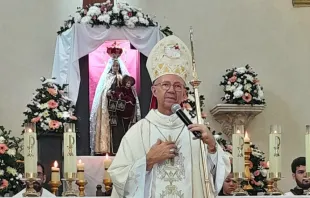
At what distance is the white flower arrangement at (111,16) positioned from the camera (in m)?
8.04

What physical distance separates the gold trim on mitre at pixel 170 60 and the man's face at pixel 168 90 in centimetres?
5

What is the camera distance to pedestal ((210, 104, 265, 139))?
8766 millimetres

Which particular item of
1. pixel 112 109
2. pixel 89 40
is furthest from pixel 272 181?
pixel 89 40

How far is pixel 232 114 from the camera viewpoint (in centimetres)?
890

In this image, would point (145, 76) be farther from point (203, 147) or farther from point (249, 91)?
point (203, 147)

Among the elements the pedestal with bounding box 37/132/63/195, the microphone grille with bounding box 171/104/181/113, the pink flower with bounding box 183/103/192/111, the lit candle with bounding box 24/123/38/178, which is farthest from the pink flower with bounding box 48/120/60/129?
the microphone grille with bounding box 171/104/181/113

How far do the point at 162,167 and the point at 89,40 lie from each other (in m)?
4.11

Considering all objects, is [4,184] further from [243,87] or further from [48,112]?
[243,87]

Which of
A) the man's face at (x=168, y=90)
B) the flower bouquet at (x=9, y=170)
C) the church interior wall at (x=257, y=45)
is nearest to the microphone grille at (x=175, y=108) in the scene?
the man's face at (x=168, y=90)

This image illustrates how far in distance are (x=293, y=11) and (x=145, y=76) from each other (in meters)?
2.61

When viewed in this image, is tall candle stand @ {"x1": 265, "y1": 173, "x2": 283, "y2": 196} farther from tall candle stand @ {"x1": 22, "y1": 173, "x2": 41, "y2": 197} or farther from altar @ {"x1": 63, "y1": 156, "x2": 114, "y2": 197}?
altar @ {"x1": 63, "y1": 156, "x2": 114, "y2": 197}

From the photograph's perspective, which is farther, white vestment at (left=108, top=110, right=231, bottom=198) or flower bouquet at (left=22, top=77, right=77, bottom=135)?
flower bouquet at (left=22, top=77, right=77, bottom=135)

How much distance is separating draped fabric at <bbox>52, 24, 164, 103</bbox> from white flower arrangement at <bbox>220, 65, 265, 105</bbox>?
1.24 m

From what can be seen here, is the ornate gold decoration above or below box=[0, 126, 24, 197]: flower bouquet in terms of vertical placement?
above
